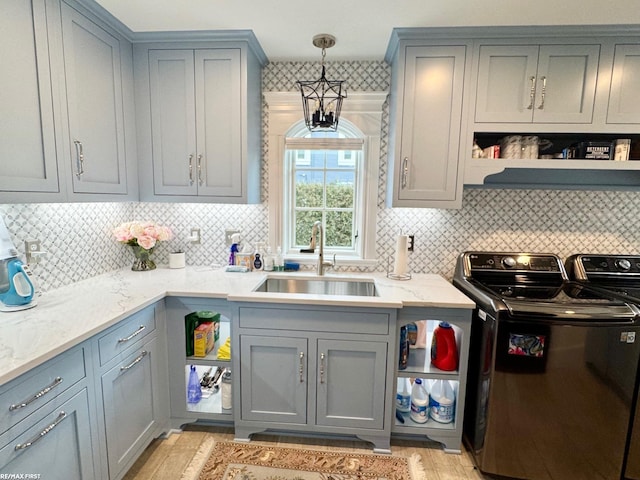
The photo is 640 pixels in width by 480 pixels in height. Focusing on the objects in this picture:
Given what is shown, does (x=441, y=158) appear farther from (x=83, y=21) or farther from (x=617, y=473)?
(x=83, y=21)

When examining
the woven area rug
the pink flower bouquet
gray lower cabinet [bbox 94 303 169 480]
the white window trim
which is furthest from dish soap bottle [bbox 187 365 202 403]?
the white window trim

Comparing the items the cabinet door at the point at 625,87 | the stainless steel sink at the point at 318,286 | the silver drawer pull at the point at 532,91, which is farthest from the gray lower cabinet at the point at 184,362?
the cabinet door at the point at 625,87

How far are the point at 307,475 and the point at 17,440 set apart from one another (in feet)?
4.12

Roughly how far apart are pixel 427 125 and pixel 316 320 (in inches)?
53.2

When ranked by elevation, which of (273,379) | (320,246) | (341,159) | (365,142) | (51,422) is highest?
(365,142)

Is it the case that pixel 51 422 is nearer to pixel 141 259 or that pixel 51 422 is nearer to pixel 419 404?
pixel 141 259

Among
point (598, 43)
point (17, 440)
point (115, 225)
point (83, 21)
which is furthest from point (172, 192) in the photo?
point (598, 43)

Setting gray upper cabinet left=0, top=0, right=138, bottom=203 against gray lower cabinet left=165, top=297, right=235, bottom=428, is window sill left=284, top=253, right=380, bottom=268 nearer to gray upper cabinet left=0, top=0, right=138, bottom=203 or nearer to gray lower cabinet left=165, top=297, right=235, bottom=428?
gray lower cabinet left=165, top=297, right=235, bottom=428

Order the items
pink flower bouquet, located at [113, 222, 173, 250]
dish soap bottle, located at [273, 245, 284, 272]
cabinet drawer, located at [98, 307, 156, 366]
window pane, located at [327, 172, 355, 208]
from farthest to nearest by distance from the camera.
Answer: window pane, located at [327, 172, 355, 208] → dish soap bottle, located at [273, 245, 284, 272] → pink flower bouquet, located at [113, 222, 173, 250] → cabinet drawer, located at [98, 307, 156, 366]

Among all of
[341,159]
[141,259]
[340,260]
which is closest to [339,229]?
[340,260]

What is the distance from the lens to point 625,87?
5.86ft

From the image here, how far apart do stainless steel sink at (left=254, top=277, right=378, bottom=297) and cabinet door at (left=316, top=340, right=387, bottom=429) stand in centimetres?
54

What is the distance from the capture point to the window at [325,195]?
7.76 ft

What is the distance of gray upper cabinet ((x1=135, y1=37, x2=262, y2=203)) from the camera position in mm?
1973
